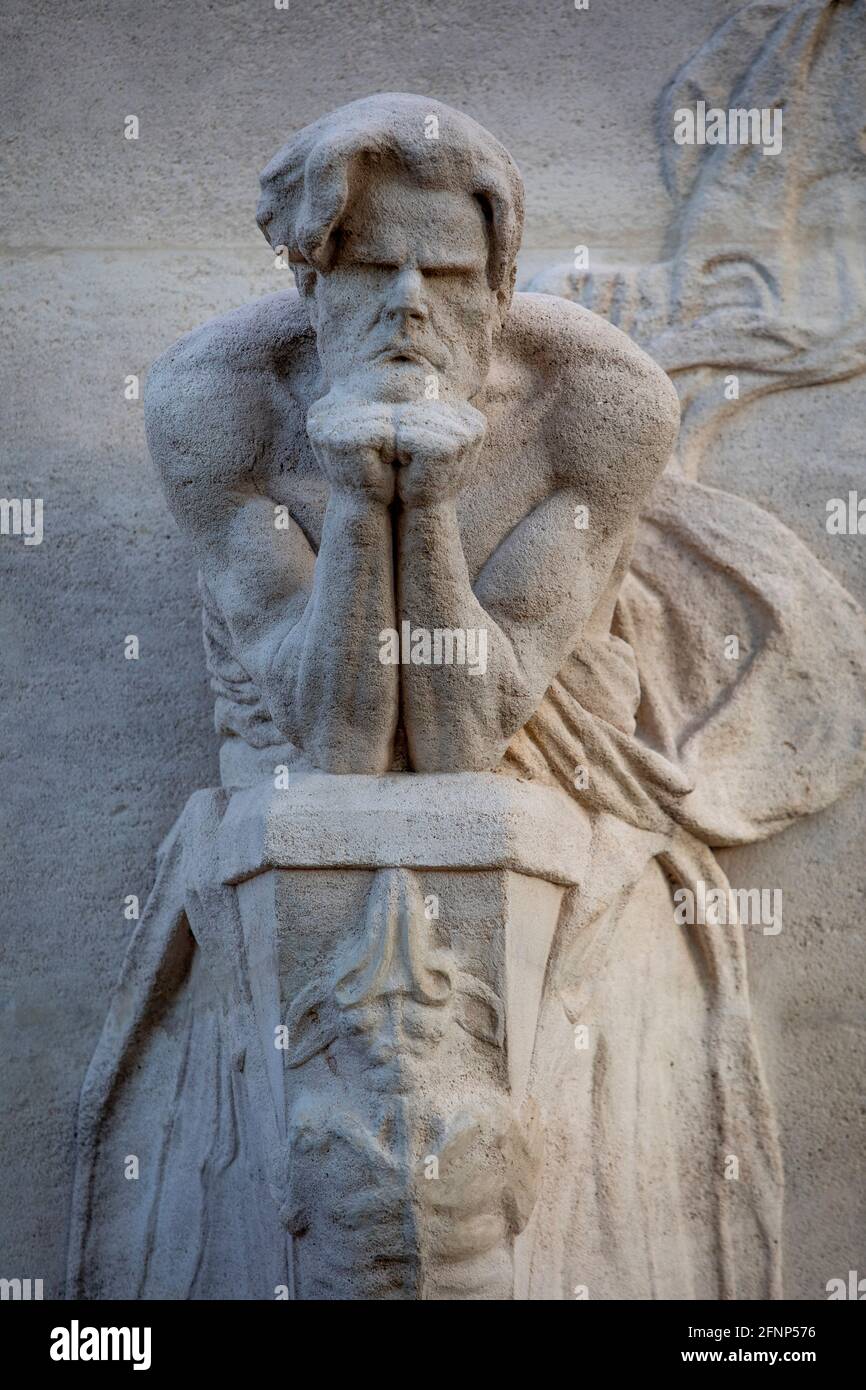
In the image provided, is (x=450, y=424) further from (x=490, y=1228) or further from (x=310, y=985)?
(x=490, y=1228)

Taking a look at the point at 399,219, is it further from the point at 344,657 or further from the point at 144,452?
the point at 144,452

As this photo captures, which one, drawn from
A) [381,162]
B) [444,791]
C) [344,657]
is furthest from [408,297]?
[444,791]

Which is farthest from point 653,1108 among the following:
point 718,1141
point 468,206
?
point 468,206

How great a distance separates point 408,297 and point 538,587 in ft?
1.64

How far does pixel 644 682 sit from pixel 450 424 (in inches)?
35.1

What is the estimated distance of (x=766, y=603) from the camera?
12.5 ft

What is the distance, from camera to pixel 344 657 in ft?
10.3

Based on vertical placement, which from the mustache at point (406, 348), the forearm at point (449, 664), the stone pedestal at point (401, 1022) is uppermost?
the mustache at point (406, 348)

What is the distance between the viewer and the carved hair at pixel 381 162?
3.03 m

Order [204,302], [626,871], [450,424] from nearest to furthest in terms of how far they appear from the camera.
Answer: [450,424] < [626,871] < [204,302]

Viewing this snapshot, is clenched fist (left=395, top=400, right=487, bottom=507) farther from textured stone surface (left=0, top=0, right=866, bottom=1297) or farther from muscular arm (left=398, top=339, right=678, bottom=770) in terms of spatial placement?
textured stone surface (left=0, top=0, right=866, bottom=1297)

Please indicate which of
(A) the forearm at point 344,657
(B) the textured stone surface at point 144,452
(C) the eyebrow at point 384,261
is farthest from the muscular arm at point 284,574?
(B) the textured stone surface at point 144,452

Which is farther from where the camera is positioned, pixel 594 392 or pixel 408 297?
pixel 594 392

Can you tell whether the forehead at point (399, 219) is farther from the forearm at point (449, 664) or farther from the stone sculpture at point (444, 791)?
the forearm at point (449, 664)
